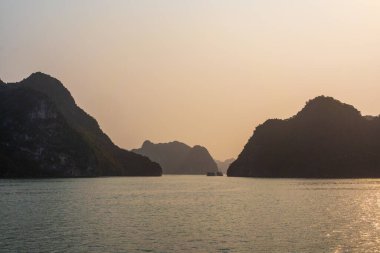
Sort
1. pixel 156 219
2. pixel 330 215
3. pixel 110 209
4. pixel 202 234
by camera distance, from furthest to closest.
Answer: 1. pixel 110 209
2. pixel 330 215
3. pixel 156 219
4. pixel 202 234

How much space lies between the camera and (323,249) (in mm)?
62906

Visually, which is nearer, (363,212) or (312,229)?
(312,229)

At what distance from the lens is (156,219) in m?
96.7

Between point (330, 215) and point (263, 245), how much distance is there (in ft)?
143

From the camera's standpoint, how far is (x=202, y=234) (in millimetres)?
75812

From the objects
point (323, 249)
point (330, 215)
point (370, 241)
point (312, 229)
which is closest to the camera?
point (323, 249)

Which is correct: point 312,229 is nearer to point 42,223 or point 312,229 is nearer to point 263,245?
point 263,245

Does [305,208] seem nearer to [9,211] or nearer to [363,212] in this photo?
[363,212]

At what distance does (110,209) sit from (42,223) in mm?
31685

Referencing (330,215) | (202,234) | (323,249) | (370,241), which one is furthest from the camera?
(330,215)

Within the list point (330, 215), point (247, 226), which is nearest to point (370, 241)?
point (247, 226)

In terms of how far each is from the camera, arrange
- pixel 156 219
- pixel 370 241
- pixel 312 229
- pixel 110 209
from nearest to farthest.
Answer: pixel 370 241
pixel 312 229
pixel 156 219
pixel 110 209

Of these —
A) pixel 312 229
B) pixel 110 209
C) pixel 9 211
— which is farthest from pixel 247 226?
pixel 9 211

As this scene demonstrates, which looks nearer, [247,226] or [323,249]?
[323,249]
